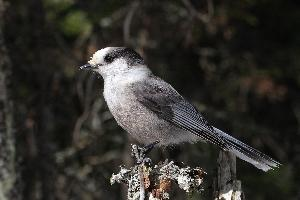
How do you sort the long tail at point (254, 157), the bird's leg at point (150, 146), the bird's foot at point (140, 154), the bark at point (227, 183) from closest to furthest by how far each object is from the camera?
the bark at point (227, 183) < the bird's foot at point (140, 154) < the long tail at point (254, 157) < the bird's leg at point (150, 146)

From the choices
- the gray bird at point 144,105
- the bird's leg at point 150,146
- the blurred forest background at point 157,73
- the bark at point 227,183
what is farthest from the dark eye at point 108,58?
the bark at point 227,183

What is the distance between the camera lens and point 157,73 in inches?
266

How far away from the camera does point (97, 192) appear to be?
7254 millimetres

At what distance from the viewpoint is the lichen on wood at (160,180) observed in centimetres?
403

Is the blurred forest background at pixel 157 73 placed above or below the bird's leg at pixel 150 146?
above

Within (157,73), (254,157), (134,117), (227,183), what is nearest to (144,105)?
(134,117)

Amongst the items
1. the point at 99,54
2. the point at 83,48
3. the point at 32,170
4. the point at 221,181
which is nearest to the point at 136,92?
the point at 99,54

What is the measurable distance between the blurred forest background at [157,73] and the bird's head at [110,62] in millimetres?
1037

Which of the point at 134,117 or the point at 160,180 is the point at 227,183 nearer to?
the point at 160,180

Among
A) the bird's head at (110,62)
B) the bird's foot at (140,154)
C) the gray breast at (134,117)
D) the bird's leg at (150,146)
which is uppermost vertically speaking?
the bird's head at (110,62)

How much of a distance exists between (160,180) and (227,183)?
1.21 feet

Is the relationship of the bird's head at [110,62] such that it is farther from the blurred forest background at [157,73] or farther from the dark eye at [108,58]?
the blurred forest background at [157,73]

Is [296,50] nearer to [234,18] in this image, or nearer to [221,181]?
[234,18]

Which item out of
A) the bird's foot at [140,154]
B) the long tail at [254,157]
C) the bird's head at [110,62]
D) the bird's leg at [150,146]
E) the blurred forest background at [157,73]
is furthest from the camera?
the blurred forest background at [157,73]
